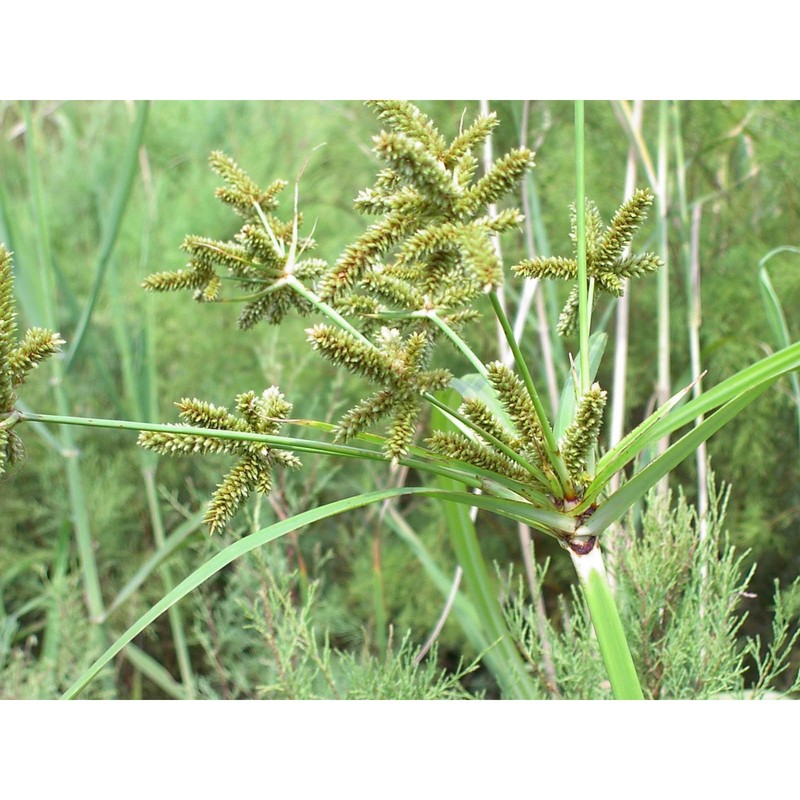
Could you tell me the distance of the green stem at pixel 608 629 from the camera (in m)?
0.40

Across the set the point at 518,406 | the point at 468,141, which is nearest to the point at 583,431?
the point at 518,406

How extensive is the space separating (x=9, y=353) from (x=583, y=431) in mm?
262

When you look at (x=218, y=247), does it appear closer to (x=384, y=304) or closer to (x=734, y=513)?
(x=384, y=304)

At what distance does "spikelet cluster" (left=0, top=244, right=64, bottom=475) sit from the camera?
37 cm

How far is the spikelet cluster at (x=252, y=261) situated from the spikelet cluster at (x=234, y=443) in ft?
0.18

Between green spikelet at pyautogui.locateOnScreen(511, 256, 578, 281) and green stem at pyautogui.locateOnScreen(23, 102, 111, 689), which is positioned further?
green stem at pyautogui.locateOnScreen(23, 102, 111, 689)

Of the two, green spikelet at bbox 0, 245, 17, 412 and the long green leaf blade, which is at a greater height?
green spikelet at bbox 0, 245, 17, 412

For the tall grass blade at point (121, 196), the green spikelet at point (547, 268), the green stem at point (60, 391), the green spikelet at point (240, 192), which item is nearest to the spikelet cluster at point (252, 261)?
the green spikelet at point (240, 192)

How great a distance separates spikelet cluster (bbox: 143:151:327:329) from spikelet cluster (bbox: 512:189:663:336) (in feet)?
0.37

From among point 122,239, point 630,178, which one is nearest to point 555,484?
point 630,178

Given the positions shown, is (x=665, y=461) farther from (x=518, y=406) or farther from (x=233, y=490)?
(x=233, y=490)

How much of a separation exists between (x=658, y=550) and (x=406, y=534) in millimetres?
394

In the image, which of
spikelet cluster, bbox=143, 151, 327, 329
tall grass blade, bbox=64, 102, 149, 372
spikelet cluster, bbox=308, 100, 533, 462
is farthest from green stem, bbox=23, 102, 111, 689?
spikelet cluster, bbox=308, 100, 533, 462

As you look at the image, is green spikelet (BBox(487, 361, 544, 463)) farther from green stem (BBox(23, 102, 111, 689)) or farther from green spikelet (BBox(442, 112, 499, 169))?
green stem (BBox(23, 102, 111, 689))
